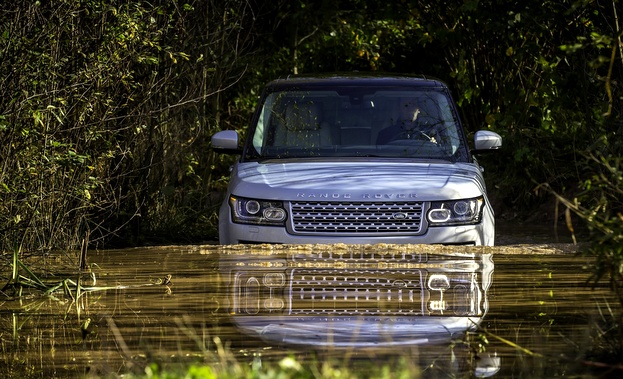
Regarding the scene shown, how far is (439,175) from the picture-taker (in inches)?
355

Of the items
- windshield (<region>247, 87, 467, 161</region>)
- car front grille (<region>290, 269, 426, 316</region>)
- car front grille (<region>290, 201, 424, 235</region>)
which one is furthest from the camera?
windshield (<region>247, 87, 467, 161</region>)

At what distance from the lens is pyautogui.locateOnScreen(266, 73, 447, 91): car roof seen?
33.9 ft

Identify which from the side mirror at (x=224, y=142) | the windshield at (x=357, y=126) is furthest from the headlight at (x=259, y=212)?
the side mirror at (x=224, y=142)

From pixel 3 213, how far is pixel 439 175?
9.68 ft

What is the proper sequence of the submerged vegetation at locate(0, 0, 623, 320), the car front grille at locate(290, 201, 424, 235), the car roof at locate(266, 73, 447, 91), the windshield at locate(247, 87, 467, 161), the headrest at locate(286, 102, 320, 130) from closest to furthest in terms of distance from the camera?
1. the submerged vegetation at locate(0, 0, 623, 320)
2. the car front grille at locate(290, 201, 424, 235)
3. the windshield at locate(247, 87, 467, 161)
4. the headrest at locate(286, 102, 320, 130)
5. the car roof at locate(266, 73, 447, 91)

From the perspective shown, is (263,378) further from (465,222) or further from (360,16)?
(360,16)

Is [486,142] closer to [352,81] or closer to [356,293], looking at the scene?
[352,81]

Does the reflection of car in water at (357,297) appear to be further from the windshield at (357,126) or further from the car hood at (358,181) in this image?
the windshield at (357,126)

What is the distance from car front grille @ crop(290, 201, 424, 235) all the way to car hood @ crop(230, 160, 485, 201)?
0.06 m

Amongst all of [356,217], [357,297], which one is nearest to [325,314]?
[357,297]

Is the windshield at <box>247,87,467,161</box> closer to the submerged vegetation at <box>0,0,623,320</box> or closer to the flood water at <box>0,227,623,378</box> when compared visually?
the submerged vegetation at <box>0,0,623,320</box>

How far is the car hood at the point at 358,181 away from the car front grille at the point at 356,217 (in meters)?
0.06

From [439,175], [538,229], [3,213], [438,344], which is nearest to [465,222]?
[439,175]

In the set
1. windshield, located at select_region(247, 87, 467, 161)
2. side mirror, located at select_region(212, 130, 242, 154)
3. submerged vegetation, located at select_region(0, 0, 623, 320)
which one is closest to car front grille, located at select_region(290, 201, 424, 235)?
windshield, located at select_region(247, 87, 467, 161)
